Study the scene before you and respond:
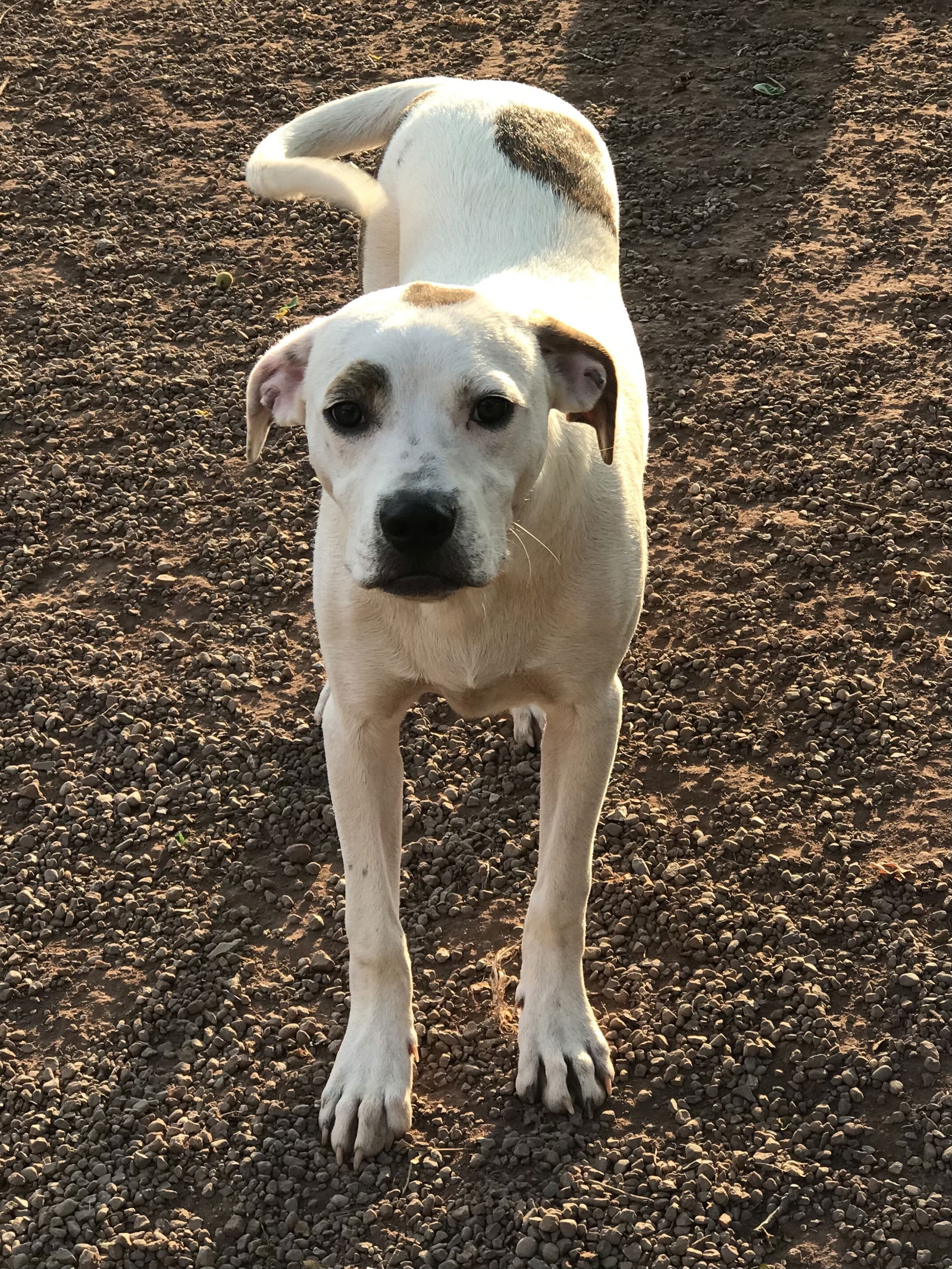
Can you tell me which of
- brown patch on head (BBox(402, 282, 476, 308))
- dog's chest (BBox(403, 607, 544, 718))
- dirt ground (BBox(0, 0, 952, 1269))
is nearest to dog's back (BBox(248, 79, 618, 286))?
brown patch on head (BBox(402, 282, 476, 308))

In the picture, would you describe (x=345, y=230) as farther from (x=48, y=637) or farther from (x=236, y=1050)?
(x=236, y=1050)

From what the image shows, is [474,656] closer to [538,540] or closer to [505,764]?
[538,540]

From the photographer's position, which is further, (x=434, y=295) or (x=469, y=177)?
(x=469, y=177)

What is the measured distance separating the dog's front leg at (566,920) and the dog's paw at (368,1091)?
32 cm

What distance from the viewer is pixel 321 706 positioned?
15.3 ft

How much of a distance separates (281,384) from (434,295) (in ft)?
1.69

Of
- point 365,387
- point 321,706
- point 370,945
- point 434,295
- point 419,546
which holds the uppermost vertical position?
point 434,295

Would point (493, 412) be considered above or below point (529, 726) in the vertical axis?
above

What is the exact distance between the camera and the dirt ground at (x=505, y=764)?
3432mm

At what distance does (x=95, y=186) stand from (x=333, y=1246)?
223 inches

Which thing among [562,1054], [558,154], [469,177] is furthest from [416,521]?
[558,154]

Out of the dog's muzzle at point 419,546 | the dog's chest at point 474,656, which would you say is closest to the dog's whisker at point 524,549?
the dog's chest at point 474,656

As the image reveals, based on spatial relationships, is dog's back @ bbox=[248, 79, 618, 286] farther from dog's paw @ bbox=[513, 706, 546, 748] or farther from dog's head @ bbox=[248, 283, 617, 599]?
dog's paw @ bbox=[513, 706, 546, 748]

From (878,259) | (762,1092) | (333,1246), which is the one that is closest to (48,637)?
(333,1246)
